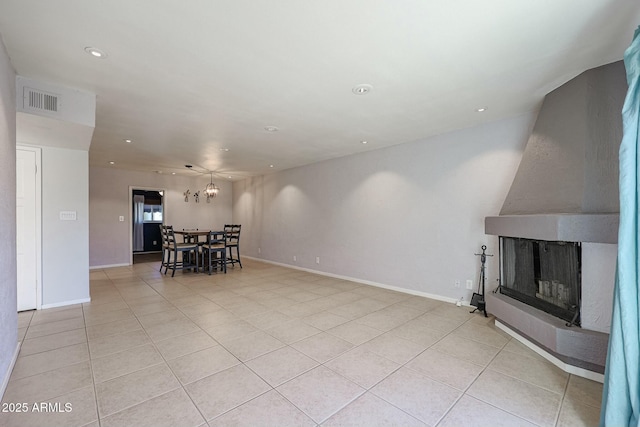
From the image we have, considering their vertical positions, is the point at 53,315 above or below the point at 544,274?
below

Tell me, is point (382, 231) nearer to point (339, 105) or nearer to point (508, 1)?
point (339, 105)

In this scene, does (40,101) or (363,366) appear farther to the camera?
(40,101)

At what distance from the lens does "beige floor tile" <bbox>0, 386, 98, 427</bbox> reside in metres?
1.57

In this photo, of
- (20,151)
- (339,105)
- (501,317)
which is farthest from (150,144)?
(501,317)

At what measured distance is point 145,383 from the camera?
1.95 m

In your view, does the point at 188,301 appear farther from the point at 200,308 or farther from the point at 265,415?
the point at 265,415

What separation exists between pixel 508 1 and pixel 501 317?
278cm

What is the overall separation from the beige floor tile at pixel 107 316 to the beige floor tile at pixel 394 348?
279cm

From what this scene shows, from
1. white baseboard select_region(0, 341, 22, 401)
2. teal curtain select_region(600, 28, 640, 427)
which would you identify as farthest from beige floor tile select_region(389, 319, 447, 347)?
white baseboard select_region(0, 341, 22, 401)

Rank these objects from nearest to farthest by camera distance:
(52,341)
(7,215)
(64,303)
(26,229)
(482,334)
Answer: (7,215)
(52,341)
(482,334)
(26,229)
(64,303)

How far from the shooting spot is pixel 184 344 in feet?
8.35

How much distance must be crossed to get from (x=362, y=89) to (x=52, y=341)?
12.5 ft

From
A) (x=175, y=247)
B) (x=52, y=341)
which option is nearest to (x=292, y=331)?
(x=52, y=341)

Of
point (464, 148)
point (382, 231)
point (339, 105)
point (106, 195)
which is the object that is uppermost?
point (339, 105)
